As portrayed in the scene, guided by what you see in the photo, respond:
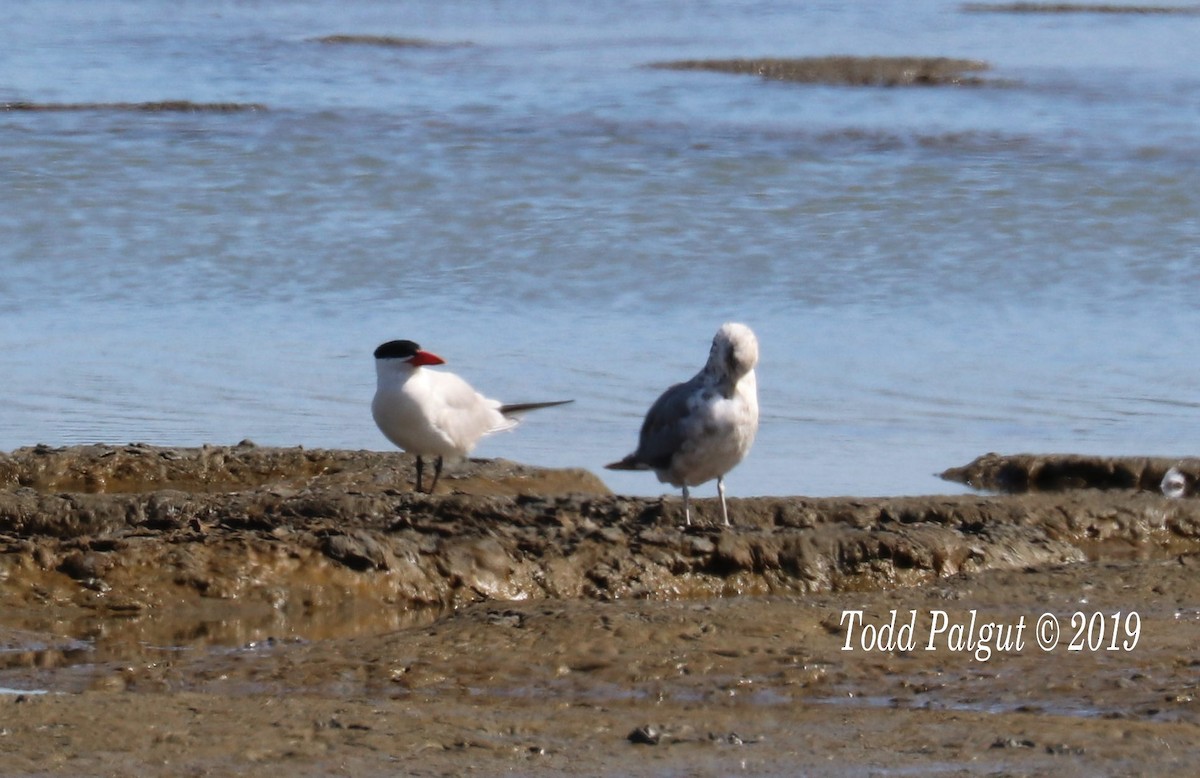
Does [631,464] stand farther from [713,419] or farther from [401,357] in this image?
[401,357]

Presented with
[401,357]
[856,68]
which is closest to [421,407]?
[401,357]

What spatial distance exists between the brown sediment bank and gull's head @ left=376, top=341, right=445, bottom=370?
680 inches

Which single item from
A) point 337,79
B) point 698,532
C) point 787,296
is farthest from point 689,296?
point 337,79

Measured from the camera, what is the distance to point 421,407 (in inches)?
284

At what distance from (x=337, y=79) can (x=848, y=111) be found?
648 centimetres

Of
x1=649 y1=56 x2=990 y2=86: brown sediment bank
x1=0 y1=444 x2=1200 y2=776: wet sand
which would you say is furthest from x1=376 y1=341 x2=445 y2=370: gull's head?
x1=649 y1=56 x2=990 y2=86: brown sediment bank

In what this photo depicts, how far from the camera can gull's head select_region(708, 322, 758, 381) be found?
20.2 ft

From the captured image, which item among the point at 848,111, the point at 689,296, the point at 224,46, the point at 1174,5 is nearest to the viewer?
the point at 689,296

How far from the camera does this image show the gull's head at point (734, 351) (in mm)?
6164

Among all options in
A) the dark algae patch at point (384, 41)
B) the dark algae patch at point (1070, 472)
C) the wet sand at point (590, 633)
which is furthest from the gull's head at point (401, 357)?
the dark algae patch at point (384, 41)

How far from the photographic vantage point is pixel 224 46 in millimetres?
27578

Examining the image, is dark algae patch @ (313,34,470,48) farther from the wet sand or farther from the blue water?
the wet sand

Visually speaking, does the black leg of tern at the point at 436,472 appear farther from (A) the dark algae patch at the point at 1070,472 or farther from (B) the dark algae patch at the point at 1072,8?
(B) the dark algae patch at the point at 1072,8

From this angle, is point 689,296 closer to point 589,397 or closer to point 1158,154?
point 589,397
